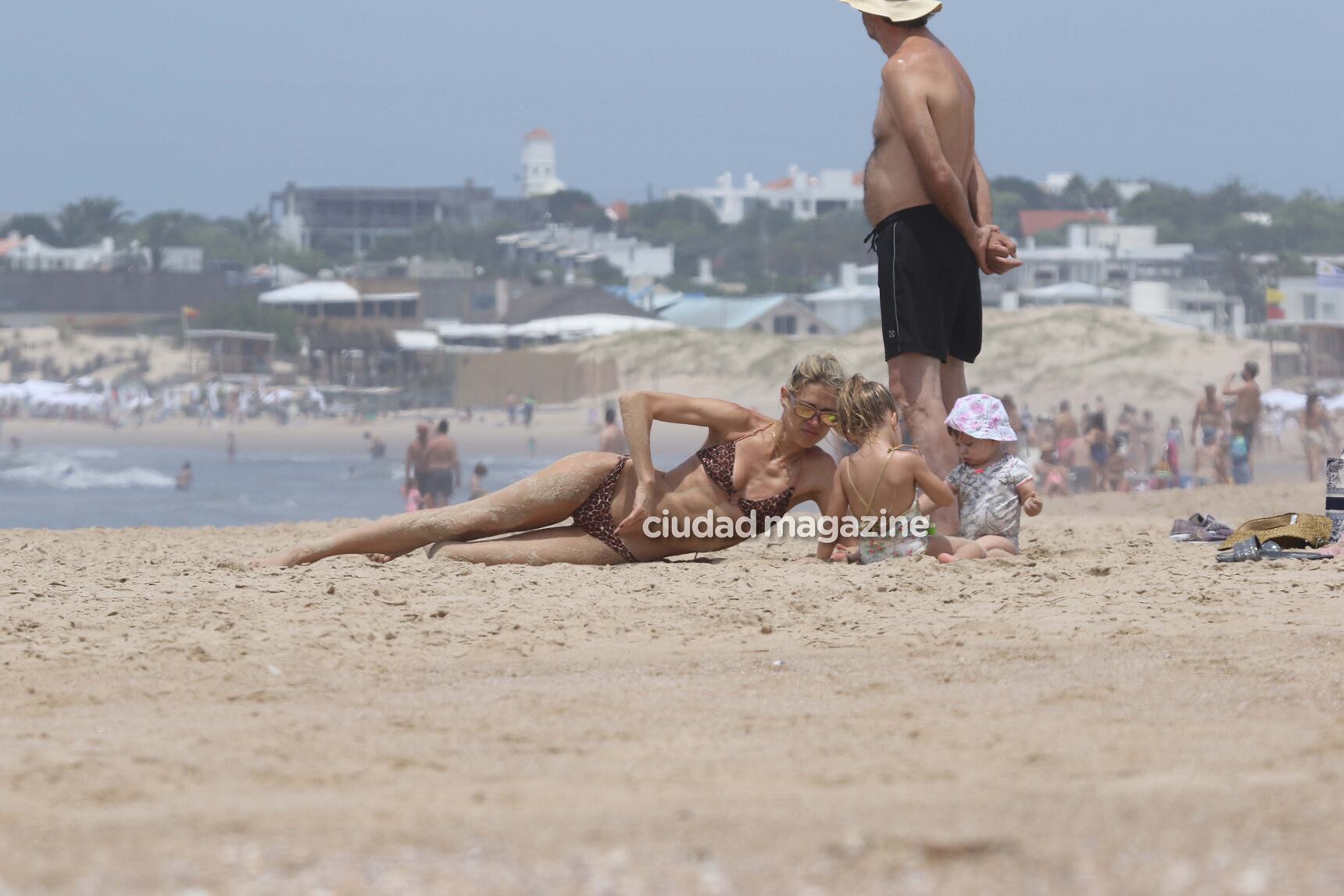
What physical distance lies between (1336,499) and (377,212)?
134712mm

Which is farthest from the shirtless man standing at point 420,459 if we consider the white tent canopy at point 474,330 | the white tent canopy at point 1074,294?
the white tent canopy at point 1074,294

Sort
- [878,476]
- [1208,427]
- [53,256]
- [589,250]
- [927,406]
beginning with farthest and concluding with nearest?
[589,250], [53,256], [1208,427], [927,406], [878,476]

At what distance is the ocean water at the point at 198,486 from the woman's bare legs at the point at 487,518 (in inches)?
805

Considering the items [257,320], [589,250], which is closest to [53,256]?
[589,250]

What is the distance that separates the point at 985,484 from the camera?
6.20 meters

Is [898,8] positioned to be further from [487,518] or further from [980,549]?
[487,518]

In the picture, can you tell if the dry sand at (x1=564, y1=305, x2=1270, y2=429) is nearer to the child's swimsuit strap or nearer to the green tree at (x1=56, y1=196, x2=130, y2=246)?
the child's swimsuit strap

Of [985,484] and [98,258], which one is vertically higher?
[98,258]

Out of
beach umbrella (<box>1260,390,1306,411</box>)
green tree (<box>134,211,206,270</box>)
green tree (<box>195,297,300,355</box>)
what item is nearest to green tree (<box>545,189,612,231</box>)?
green tree (<box>134,211,206,270</box>)

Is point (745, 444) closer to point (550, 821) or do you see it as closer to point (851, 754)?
point (851, 754)

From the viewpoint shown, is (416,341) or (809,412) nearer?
(809,412)

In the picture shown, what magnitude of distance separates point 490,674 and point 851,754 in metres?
1.38

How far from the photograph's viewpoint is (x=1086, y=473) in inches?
693

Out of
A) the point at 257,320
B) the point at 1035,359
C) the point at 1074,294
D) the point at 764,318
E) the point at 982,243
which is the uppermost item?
the point at 1074,294
